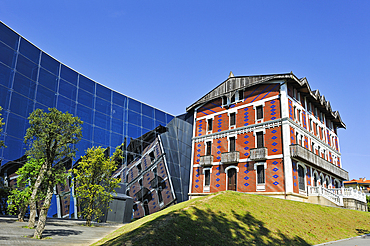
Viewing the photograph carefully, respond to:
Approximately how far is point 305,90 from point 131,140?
2139cm

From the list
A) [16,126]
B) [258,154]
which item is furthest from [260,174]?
[16,126]

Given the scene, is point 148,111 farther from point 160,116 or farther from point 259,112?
point 259,112

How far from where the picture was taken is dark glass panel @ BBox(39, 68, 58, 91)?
2635cm

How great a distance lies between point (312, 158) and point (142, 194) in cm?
1951

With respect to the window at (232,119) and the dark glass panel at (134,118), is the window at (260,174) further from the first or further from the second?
the dark glass panel at (134,118)

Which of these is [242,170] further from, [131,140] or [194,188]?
[131,140]

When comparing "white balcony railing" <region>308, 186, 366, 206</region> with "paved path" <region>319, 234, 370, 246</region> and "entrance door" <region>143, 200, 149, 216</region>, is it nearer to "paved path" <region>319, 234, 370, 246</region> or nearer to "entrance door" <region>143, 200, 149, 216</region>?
"paved path" <region>319, 234, 370, 246</region>

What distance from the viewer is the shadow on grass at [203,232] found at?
1038 cm

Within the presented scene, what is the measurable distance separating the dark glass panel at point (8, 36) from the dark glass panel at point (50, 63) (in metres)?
2.88

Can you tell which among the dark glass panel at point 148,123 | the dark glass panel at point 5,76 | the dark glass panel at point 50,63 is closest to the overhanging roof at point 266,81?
the dark glass panel at point 148,123

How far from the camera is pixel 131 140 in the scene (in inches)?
1361

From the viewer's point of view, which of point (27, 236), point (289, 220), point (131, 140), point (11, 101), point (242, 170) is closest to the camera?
point (27, 236)

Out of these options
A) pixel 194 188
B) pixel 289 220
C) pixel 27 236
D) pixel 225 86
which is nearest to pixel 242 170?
pixel 194 188

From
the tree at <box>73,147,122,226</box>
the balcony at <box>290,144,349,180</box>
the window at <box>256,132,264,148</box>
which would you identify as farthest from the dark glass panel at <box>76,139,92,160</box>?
the balcony at <box>290,144,349,180</box>
